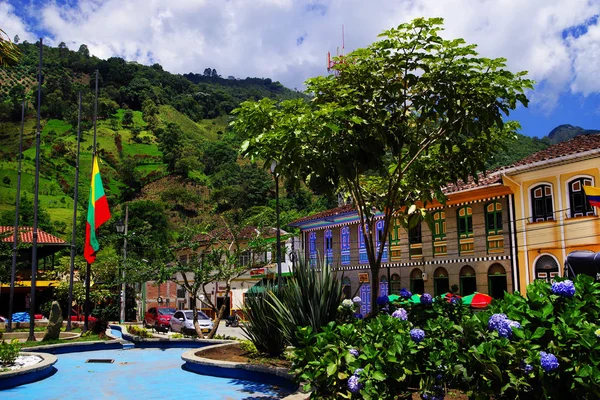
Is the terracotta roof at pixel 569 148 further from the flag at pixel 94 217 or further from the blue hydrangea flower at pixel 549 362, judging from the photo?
the blue hydrangea flower at pixel 549 362

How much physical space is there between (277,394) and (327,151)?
3838 millimetres

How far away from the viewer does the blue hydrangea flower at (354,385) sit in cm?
532

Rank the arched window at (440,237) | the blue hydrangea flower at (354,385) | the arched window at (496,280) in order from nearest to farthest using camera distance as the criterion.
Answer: the blue hydrangea flower at (354,385)
the arched window at (496,280)
the arched window at (440,237)

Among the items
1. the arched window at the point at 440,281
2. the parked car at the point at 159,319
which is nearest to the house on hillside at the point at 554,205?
the arched window at the point at 440,281

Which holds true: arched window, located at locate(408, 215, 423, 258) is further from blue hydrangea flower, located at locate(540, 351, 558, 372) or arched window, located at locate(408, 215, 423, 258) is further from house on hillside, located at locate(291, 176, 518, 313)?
blue hydrangea flower, located at locate(540, 351, 558, 372)

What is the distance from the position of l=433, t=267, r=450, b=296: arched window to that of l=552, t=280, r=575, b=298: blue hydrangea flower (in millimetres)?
23928

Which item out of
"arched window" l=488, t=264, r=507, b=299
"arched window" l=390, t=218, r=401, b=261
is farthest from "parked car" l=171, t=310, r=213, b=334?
"arched window" l=488, t=264, r=507, b=299

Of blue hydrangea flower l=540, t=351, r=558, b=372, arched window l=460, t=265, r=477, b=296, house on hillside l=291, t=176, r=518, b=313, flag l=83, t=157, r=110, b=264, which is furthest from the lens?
arched window l=460, t=265, r=477, b=296

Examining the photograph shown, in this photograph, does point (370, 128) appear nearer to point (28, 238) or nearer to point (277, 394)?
point (277, 394)

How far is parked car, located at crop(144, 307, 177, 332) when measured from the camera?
30848 mm

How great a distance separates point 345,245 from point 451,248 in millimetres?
7797

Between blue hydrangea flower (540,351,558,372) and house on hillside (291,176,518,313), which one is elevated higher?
house on hillside (291,176,518,313)

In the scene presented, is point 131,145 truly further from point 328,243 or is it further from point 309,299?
point 309,299

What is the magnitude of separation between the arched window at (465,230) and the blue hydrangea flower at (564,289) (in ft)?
75.1
